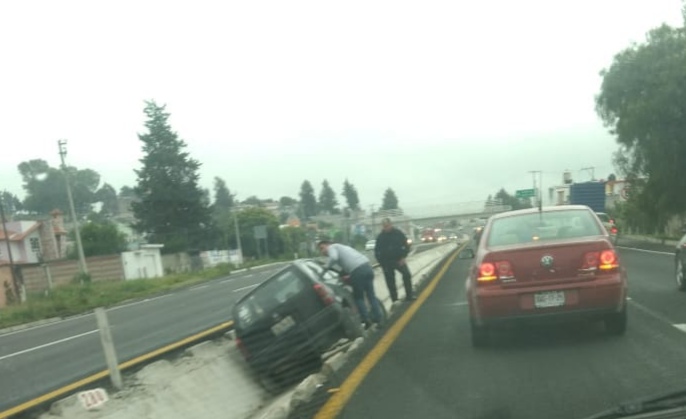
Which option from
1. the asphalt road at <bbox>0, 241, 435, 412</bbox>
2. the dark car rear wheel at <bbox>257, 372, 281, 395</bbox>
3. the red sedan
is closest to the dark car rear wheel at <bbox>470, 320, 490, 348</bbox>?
the red sedan

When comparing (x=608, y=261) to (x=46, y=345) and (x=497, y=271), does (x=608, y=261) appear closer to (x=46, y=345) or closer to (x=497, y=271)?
(x=497, y=271)

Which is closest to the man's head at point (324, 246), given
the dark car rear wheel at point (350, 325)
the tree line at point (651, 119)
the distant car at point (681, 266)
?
the dark car rear wheel at point (350, 325)

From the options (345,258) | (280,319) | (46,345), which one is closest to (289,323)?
(280,319)

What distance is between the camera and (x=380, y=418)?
20.7ft

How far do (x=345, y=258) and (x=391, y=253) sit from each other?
160 inches

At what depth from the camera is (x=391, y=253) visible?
15.7 meters

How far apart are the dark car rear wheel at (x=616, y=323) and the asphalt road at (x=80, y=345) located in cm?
660

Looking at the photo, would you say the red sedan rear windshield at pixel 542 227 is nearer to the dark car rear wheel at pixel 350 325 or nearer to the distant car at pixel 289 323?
the dark car rear wheel at pixel 350 325

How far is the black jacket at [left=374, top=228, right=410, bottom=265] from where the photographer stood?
1572 cm

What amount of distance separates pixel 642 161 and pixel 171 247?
1398 inches

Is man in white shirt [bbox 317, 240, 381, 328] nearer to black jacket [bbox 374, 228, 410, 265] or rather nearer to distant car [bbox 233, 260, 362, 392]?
distant car [bbox 233, 260, 362, 392]

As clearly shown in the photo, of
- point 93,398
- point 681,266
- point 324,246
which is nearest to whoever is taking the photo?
point 93,398

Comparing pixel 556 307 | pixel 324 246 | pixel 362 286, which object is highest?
pixel 324 246

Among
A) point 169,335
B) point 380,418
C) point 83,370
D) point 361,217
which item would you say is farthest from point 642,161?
point 380,418
